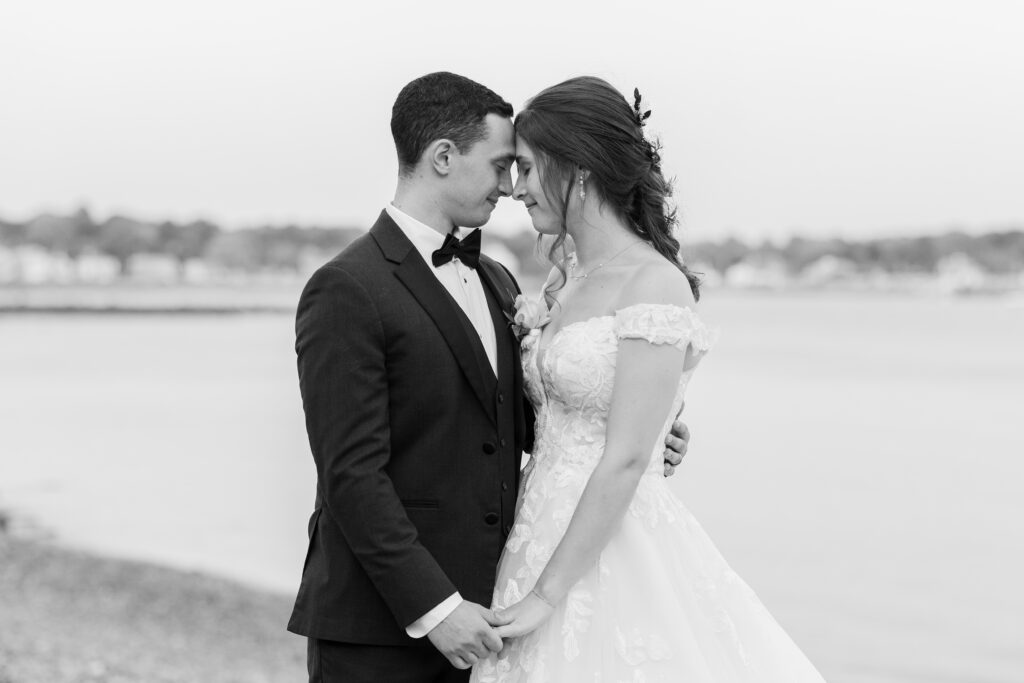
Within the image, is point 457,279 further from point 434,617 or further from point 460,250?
point 434,617

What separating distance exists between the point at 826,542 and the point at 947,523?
89.9 inches

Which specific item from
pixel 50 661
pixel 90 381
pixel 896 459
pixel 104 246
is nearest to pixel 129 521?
pixel 50 661

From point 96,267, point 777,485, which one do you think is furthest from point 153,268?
point 777,485

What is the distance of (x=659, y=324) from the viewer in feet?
8.56

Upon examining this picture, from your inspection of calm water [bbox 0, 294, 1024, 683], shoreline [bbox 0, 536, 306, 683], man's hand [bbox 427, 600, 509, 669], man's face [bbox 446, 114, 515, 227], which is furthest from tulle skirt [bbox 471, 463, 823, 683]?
calm water [bbox 0, 294, 1024, 683]

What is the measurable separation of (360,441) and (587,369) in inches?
23.7

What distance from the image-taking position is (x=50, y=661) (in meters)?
5.39

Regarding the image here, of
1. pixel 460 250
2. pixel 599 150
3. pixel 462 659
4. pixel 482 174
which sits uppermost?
pixel 599 150

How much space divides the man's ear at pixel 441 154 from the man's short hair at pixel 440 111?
14 millimetres

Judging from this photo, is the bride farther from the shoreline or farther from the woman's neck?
the shoreline

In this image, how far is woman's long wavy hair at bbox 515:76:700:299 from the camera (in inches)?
109

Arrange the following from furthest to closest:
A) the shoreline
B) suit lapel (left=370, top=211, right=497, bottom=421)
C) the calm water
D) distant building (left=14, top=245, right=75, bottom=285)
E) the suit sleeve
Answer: distant building (left=14, top=245, right=75, bottom=285)
the calm water
the shoreline
suit lapel (left=370, top=211, right=497, bottom=421)
the suit sleeve

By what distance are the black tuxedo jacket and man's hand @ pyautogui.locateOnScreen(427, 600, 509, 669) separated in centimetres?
7

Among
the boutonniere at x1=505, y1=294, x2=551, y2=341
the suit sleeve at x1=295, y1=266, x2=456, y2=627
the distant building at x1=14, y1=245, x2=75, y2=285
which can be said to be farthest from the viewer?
the distant building at x1=14, y1=245, x2=75, y2=285
